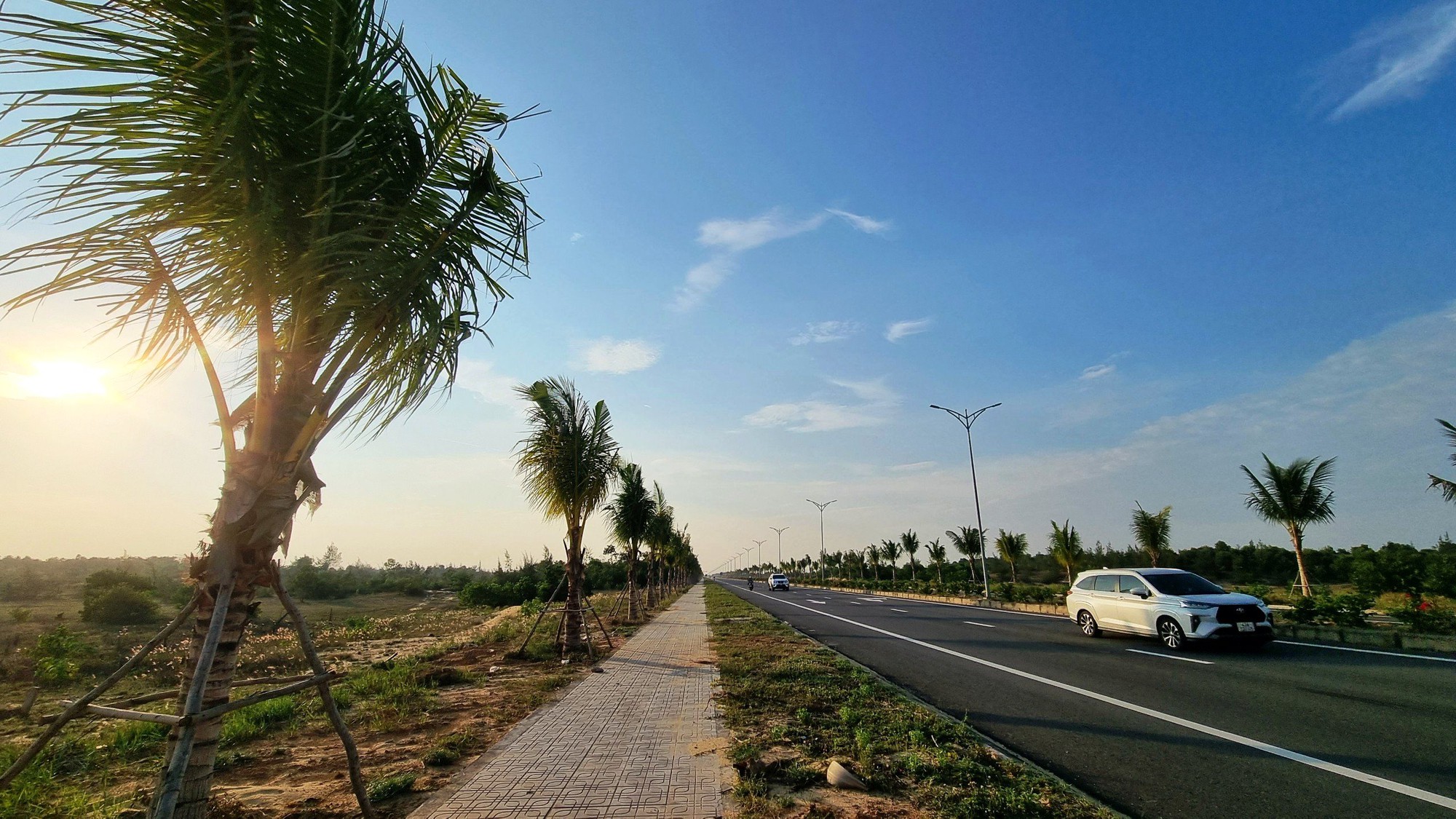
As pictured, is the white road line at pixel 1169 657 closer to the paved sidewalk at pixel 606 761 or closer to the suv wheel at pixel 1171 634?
the suv wheel at pixel 1171 634

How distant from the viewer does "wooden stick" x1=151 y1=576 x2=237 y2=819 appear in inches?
116

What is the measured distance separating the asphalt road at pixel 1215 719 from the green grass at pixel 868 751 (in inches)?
24.1

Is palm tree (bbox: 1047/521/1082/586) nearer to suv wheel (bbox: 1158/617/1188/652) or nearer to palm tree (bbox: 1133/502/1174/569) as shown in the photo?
palm tree (bbox: 1133/502/1174/569)

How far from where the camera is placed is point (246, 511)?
3.36 metres

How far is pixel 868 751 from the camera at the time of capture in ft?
19.3

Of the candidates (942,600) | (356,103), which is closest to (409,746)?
(356,103)

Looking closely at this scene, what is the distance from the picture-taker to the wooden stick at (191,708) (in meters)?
2.95

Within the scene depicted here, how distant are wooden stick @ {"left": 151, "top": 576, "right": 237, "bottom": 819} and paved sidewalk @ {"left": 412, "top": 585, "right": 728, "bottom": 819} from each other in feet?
6.43

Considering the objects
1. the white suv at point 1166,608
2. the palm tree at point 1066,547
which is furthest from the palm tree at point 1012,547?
the white suv at point 1166,608

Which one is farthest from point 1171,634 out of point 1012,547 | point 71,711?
point 1012,547

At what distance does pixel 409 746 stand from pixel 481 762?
118 centimetres

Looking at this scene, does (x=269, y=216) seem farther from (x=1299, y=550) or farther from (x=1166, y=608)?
(x=1299, y=550)

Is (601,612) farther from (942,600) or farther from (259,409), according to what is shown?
(259,409)

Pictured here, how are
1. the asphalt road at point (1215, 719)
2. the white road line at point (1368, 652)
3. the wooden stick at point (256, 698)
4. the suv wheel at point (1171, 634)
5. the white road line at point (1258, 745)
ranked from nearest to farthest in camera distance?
the wooden stick at point (256, 698), the white road line at point (1258, 745), the asphalt road at point (1215, 719), the white road line at point (1368, 652), the suv wheel at point (1171, 634)
